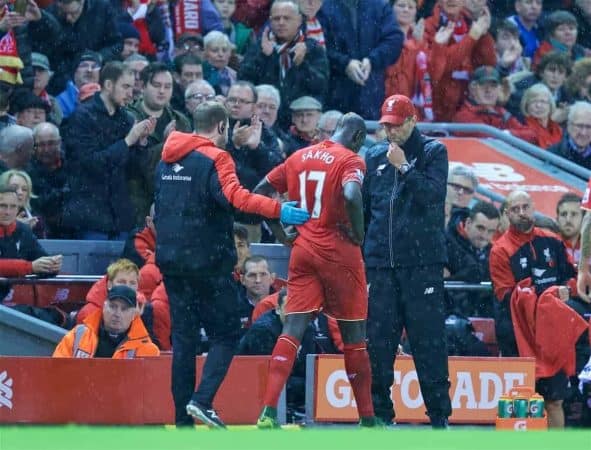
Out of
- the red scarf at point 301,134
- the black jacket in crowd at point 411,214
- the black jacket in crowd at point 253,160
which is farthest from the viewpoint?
the red scarf at point 301,134

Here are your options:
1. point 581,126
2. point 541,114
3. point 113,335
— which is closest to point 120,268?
point 113,335

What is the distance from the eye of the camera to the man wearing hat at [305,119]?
1620 cm

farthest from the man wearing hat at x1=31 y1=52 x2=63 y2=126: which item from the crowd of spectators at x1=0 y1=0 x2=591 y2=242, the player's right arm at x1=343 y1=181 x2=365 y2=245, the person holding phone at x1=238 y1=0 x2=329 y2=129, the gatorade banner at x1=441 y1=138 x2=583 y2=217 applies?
the player's right arm at x1=343 y1=181 x2=365 y2=245

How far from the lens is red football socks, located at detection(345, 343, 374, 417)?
1132cm

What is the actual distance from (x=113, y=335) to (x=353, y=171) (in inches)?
101

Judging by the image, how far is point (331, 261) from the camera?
37.4 ft

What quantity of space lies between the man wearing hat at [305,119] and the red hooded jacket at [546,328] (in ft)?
10.0

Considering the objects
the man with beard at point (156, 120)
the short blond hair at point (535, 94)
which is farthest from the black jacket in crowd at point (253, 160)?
the short blond hair at point (535, 94)

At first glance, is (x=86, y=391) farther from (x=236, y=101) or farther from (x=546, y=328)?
(x=546, y=328)

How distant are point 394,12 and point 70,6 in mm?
3792

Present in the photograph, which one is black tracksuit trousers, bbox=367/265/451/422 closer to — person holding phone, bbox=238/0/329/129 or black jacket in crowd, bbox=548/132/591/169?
person holding phone, bbox=238/0/329/129

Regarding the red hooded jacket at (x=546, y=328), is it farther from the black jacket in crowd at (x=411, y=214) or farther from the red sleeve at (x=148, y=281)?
the red sleeve at (x=148, y=281)

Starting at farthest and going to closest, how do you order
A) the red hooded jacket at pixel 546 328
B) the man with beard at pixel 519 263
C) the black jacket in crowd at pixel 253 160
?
the black jacket in crowd at pixel 253 160, the man with beard at pixel 519 263, the red hooded jacket at pixel 546 328

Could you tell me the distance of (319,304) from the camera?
Result: 11.5 meters
